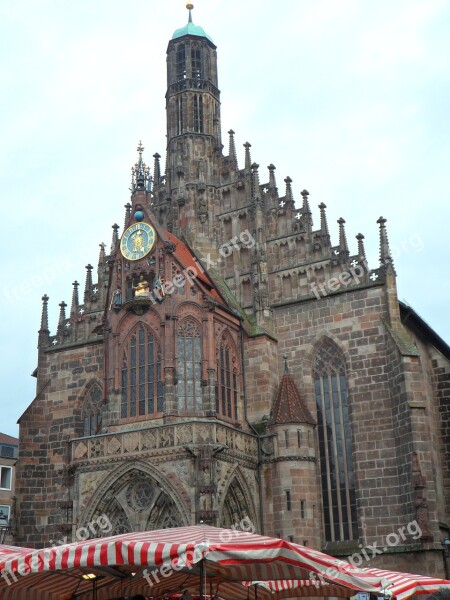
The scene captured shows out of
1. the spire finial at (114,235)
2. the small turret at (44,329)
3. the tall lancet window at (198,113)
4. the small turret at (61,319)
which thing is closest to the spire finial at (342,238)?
the tall lancet window at (198,113)

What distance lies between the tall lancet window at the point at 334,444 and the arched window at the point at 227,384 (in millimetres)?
3499

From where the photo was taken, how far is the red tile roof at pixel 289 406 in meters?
32.5

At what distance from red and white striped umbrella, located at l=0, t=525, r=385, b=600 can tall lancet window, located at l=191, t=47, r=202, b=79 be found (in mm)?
31540

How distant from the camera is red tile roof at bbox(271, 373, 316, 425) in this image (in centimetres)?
3250

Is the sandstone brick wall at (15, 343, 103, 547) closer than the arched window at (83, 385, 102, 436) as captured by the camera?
Yes

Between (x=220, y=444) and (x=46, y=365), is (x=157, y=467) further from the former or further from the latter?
(x=46, y=365)

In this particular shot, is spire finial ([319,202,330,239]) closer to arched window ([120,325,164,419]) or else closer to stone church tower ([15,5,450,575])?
stone church tower ([15,5,450,575])

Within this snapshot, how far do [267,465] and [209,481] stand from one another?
4425mm

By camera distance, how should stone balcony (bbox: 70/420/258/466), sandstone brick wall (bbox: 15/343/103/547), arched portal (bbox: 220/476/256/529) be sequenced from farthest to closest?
1. sandstone brick wall (bbox: 15/343/103/547)
2. arched portal (bbox: 220/476/256/529)
3. stone balcony (bbox: 70/420/258/466)

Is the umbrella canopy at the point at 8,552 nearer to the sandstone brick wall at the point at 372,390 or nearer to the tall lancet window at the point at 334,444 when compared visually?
the sandstone brick wall at the point at 372,390

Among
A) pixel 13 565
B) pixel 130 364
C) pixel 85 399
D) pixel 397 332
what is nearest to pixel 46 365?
pixel 85 399

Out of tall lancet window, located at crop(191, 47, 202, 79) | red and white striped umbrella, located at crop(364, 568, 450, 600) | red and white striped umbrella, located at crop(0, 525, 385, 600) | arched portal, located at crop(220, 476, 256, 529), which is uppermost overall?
tall lancet window, located at crop(191, 47, 202, 79)

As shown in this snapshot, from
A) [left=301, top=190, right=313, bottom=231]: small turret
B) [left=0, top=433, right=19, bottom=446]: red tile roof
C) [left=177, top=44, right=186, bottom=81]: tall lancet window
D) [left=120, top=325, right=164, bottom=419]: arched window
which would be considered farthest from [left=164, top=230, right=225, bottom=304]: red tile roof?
[left=0, top=433, right=19, bottom=446]: red tile roof

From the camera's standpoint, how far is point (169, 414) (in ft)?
101
